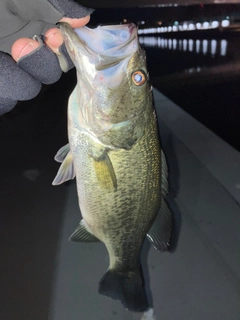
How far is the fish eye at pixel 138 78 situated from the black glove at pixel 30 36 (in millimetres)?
235

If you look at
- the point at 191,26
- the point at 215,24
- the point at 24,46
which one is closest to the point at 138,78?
the point at 24,46

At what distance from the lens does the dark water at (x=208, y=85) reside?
4473mm

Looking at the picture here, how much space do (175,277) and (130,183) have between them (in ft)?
2.68

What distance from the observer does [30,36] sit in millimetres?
968

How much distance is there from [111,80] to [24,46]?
292 millimetres

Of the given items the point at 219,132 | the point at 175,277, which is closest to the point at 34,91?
the point at 175,277

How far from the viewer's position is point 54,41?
91 cm

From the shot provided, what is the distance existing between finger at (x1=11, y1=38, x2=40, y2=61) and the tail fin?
2.79 feet

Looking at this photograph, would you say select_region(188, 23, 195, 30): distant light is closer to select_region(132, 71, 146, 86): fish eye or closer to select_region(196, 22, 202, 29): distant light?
select_region(196, 22, 202, 29): distant light

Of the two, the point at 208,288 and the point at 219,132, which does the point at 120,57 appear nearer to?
the point at 208,288

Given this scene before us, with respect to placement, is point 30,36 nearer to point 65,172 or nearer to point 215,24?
point 65,172

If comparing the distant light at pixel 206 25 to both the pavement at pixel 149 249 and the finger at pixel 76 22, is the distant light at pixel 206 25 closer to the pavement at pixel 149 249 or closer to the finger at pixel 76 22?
the pavement at pixel 149 249

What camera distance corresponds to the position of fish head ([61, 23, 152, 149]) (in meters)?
0.78

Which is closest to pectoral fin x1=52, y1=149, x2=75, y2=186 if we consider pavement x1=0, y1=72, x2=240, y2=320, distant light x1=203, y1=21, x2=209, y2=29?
pavement x1=0, y1=72, x2=240, y2=320
